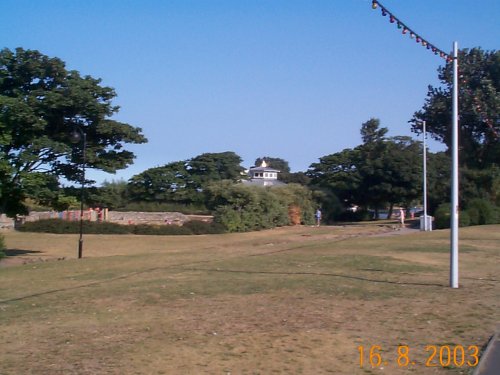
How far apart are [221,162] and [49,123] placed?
61939mm

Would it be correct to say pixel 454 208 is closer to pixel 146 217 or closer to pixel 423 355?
pixel 423 355

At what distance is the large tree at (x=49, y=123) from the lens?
2452cm

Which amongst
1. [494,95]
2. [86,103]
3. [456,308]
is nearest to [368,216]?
[494,95]

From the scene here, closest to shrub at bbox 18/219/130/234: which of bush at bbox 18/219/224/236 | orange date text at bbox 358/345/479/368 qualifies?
bush at bbox 18/219/224/236

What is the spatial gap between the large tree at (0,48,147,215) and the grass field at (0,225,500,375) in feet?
30.5

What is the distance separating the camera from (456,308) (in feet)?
32.7

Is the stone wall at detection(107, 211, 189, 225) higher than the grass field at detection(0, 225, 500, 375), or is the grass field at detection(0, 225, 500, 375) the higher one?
the stone wall at detection(107, 211, 189, 225)

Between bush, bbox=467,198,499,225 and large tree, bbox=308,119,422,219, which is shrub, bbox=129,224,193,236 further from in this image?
bush, bbox=467,198,499,225

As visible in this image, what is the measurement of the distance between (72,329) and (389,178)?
55259mm

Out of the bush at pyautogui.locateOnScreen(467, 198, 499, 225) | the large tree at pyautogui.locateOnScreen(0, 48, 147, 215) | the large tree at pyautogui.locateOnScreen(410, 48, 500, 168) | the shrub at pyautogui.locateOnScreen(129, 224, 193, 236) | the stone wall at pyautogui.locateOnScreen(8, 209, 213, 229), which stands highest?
the large tree at pyautogui.locateOnScreen(410, 48, 500, 168)

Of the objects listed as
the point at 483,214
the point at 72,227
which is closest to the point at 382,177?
the point at 483,214

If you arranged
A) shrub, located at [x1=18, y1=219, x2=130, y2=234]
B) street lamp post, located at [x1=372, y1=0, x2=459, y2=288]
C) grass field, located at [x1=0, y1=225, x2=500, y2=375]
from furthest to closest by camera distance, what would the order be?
shrub, located at [x1=18, y1=219, x2=130, y2=234] → street lamp post, located at [x1=372, y1=0, x2=459, y2=288] → grass field, located at [x1=0, y1=225, x2=500, y2=375]

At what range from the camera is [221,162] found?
88.7m

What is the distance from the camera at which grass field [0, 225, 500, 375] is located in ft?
22.5
